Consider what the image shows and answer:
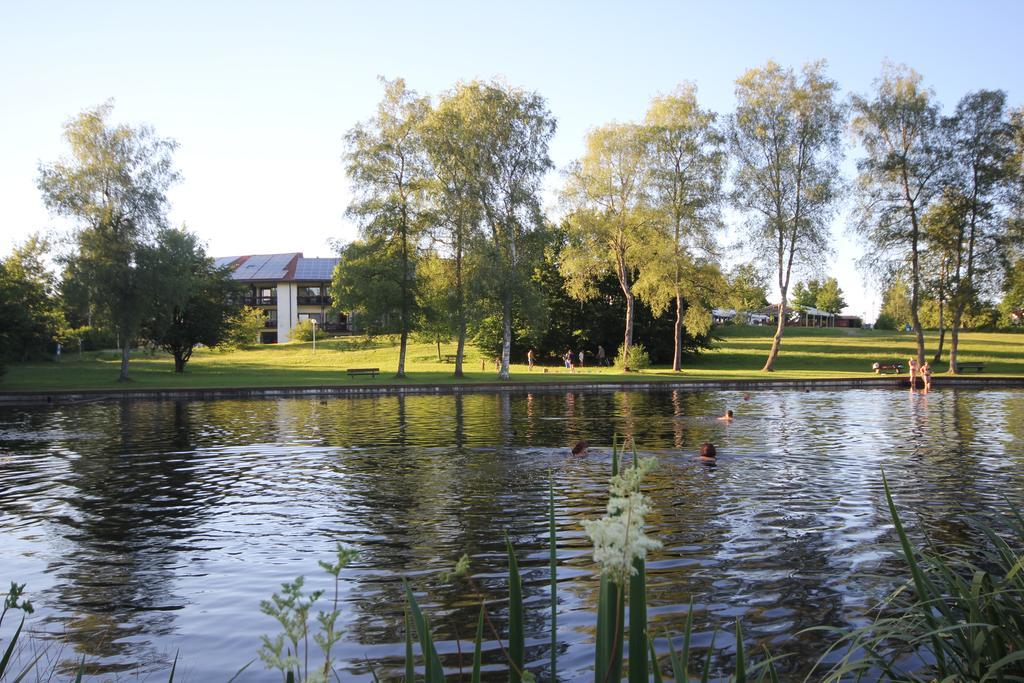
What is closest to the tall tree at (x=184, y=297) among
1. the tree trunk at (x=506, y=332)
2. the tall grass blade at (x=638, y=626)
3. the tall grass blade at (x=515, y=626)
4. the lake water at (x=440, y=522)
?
the tree trunk at (x=506, y=332)

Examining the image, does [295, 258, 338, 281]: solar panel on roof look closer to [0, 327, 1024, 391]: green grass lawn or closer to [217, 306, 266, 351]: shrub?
[217, 306, 266, 351]: shrub

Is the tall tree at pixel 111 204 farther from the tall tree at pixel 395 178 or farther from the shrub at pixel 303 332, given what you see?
the shrub at pixel 303 332

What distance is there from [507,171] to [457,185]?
2.79m

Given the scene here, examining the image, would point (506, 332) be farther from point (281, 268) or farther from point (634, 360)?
point (281, 268)

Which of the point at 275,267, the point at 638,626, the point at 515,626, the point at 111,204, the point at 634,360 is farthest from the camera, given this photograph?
the point at 275,267

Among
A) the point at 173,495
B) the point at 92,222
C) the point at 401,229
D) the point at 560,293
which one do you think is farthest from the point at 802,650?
the point at 560,293

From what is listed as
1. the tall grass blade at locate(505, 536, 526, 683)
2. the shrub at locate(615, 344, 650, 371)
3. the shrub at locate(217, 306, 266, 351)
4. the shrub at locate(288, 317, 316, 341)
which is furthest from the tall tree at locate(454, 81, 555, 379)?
the shrub at locate(288, 317, 316, 341)

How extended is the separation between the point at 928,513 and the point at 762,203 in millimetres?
37558

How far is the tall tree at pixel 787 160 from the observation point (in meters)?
44.9

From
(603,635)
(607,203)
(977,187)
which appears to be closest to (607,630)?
(603,635)

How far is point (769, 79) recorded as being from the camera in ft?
149

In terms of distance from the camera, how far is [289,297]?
299 ft

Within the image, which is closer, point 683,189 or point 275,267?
point 683,189

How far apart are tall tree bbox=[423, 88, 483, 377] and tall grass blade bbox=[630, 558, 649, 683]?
36752 millimetres
